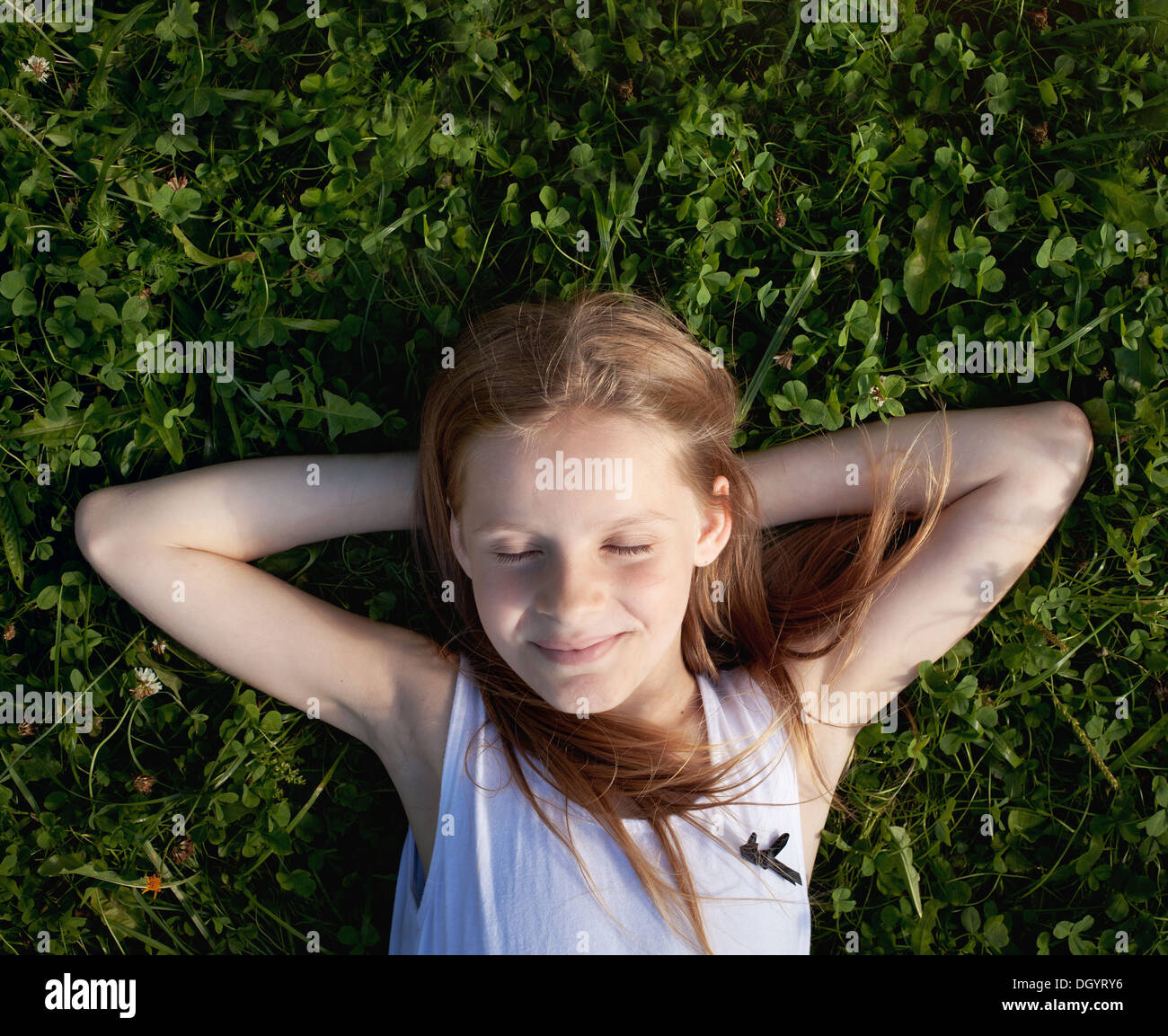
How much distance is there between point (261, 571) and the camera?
2814mm

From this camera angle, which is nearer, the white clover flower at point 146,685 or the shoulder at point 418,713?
the shoulder at point 418,713

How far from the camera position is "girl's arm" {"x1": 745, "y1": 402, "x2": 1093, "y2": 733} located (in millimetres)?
2764

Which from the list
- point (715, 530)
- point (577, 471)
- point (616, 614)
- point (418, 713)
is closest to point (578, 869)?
point (418, 713)

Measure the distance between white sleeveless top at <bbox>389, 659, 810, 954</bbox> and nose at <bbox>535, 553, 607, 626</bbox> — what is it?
549mm

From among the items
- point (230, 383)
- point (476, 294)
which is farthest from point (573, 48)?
point (230, 383)

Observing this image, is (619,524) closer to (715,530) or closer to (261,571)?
(715,530)

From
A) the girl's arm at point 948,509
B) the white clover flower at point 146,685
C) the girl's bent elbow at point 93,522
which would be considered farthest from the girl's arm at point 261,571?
the girl's arm at point 948,509

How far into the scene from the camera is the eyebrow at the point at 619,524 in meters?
2.42

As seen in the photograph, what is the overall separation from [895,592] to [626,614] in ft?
2.88

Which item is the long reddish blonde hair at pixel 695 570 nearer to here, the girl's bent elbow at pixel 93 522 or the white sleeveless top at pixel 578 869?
the white sleeveless top at pixel 578 869

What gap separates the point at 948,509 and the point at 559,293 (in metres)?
1.37

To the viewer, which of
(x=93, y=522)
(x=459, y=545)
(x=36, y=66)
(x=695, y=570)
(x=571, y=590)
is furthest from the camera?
(x=36, y=66)

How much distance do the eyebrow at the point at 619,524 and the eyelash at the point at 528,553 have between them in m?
0.06
